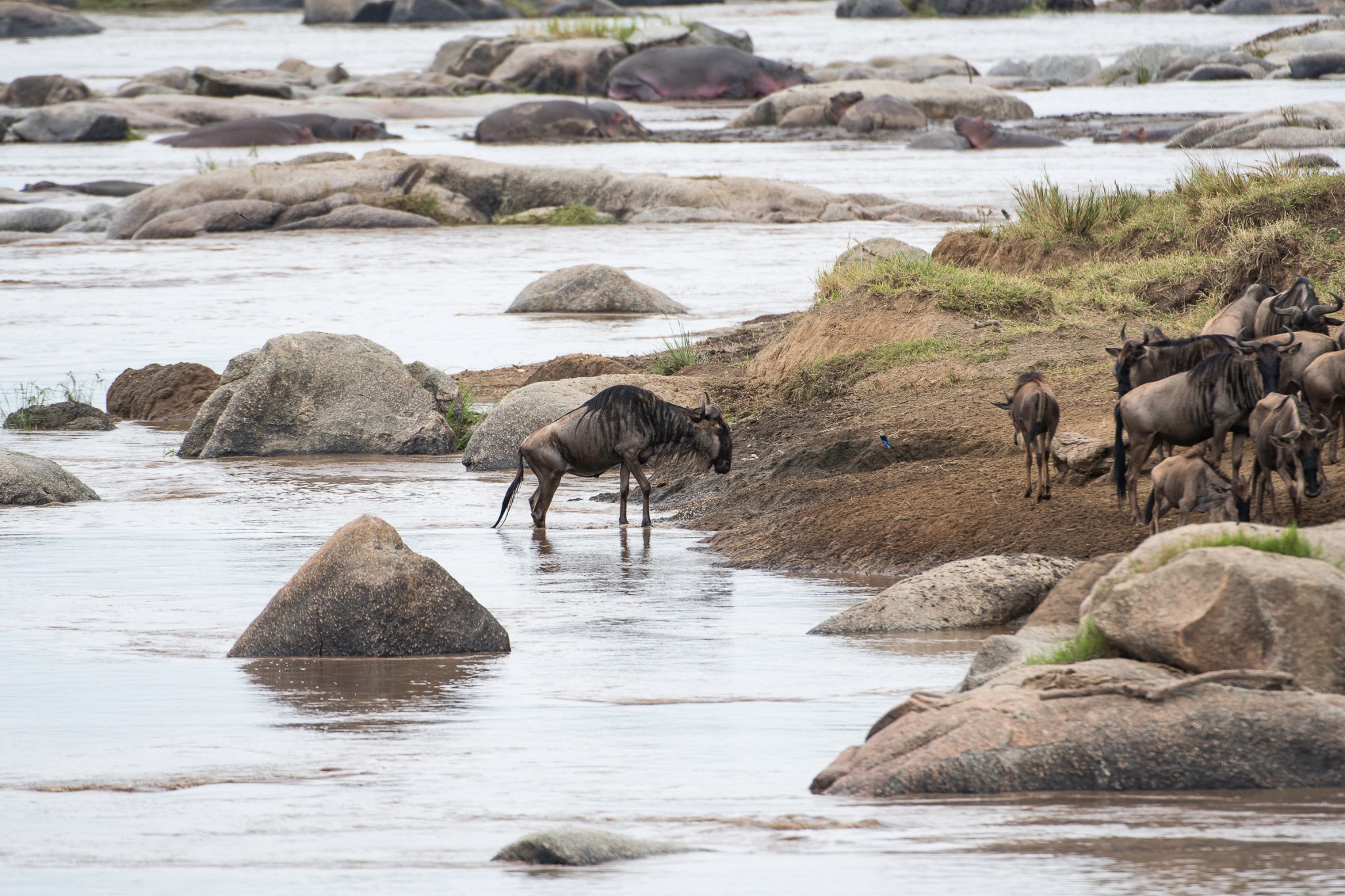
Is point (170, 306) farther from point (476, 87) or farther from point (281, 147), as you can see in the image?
point (476, 87)

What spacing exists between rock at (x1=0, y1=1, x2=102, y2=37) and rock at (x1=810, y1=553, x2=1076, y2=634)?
90.0 m

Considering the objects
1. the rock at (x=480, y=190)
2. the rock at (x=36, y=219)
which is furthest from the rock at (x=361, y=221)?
the rock at (x=36, y=219)

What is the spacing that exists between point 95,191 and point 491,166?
9734 mm

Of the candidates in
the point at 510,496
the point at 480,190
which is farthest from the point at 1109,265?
the point at 480,190

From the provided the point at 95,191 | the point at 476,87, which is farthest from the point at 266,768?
the point at 476,87

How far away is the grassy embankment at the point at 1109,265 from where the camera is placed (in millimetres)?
15773

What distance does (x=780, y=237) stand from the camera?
111ft

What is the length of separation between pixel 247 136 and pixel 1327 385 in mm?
44435

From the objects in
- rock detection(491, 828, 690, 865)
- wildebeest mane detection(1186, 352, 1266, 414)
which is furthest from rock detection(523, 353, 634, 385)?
rock detection(491, 828, 690, 865)

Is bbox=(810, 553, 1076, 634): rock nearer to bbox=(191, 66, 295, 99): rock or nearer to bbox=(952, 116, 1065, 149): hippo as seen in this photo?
bbox=(952, 116, 1065, 149): hippo

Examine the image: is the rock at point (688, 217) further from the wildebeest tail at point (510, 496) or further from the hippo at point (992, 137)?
the wildebeest tail at point (510, 496)

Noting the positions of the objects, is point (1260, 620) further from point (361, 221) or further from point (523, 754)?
point (361, 221)

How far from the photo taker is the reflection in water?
7812mm

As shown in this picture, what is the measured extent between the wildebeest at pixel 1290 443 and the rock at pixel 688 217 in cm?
2779
